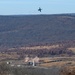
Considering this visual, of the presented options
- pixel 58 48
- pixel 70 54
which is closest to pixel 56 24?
pixel 58 48

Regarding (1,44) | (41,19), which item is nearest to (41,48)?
(1,44)

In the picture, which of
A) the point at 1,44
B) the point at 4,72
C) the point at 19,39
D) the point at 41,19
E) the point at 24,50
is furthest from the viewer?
the point at 41,19

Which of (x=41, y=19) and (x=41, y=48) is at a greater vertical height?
(x=41, y=19)

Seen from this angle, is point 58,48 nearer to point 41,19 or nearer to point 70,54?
point 70,54

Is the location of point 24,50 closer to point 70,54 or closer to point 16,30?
point 70,54

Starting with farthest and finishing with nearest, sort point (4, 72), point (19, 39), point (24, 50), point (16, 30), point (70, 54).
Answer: point (16, 30) < point (19, 39) < point (24, 50) < point (70, 54) < point (4, 72)

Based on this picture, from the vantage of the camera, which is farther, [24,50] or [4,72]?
[24,50]
